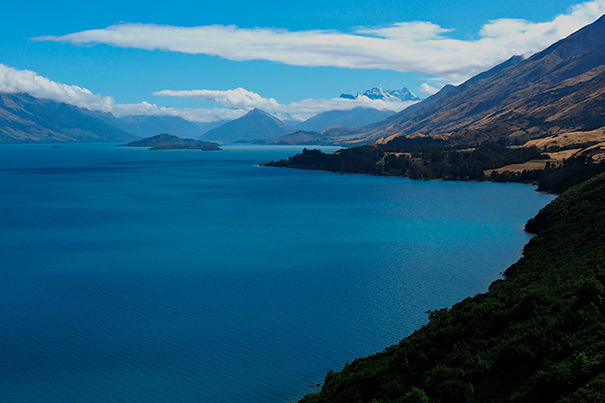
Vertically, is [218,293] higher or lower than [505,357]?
lower

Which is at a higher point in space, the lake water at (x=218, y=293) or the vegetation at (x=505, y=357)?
the vegetation at (x=505, y=357)

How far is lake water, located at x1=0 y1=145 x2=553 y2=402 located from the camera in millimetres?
52562

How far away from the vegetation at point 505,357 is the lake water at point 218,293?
9708mm

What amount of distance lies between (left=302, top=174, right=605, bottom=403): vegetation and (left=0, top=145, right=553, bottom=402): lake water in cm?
971

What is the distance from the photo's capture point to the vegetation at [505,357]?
3278cm

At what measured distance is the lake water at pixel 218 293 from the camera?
52562mm

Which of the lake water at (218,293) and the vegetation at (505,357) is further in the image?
the lake water at (218,293)

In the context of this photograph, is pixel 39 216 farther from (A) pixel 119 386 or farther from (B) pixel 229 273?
(A) pixel 119 386

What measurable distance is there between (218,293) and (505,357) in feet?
158

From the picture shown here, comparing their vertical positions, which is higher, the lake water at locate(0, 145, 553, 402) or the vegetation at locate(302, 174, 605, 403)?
the vegetation at locate(302, 174, 605, 403)

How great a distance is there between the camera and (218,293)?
3086 inches

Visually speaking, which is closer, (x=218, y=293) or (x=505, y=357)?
(x=505, y=357)

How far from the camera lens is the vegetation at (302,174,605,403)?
32781mm

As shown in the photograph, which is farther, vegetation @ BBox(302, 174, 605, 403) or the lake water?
the lake water
